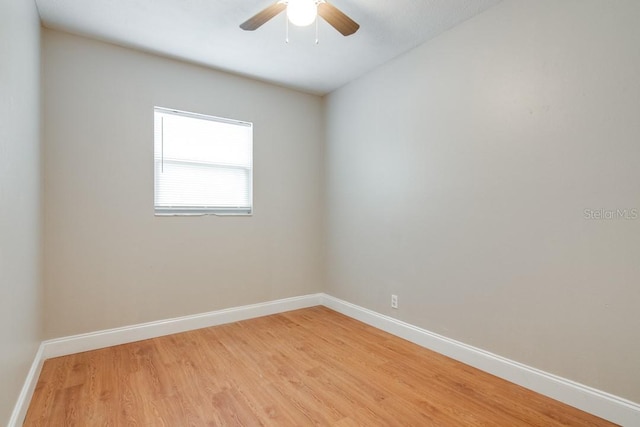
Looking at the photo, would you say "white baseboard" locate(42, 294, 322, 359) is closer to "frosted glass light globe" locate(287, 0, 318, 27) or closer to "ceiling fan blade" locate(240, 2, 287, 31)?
"ceiling fan blade" locate(240, 2, 287, 31)

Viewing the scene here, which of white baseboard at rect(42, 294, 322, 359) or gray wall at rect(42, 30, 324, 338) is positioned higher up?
gray wall at rect(42, 30, 324, 338)

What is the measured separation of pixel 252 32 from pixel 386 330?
2867mm

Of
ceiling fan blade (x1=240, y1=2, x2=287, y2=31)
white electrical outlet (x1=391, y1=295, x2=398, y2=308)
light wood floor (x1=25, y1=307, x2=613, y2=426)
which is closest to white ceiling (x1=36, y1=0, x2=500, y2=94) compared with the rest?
ceiling fan blade (x1=240, y1=2, x2=287, y2=31)

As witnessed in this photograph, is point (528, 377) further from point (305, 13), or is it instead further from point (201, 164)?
point (201, 164)

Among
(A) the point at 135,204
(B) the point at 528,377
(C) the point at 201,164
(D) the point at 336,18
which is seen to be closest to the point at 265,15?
(D) the point at 336,18

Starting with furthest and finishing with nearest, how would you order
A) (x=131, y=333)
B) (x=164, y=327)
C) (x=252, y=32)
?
(x=164, y=327)
(x=131, y=333)
(x=252, y=32)

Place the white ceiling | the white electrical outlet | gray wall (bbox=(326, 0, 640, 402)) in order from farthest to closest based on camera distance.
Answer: the white electrical outlet → the white ceiling → gray wall (bbox=(326, 0, 640, 402))

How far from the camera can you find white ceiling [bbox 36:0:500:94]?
7.24 feet

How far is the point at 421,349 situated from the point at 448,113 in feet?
6.37

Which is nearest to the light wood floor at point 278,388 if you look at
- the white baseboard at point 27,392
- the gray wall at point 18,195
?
the white baseboard at point 27,392

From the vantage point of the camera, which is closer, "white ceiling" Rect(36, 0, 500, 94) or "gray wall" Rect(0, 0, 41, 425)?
"gray wall" Rect(0, 0, 41, 425)

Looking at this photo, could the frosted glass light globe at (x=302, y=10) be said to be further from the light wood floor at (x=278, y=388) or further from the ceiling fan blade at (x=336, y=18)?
the light wood floor at (x=278, y=388)

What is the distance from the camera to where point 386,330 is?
3.03 metres

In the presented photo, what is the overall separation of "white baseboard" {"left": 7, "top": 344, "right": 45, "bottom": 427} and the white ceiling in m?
2.45
